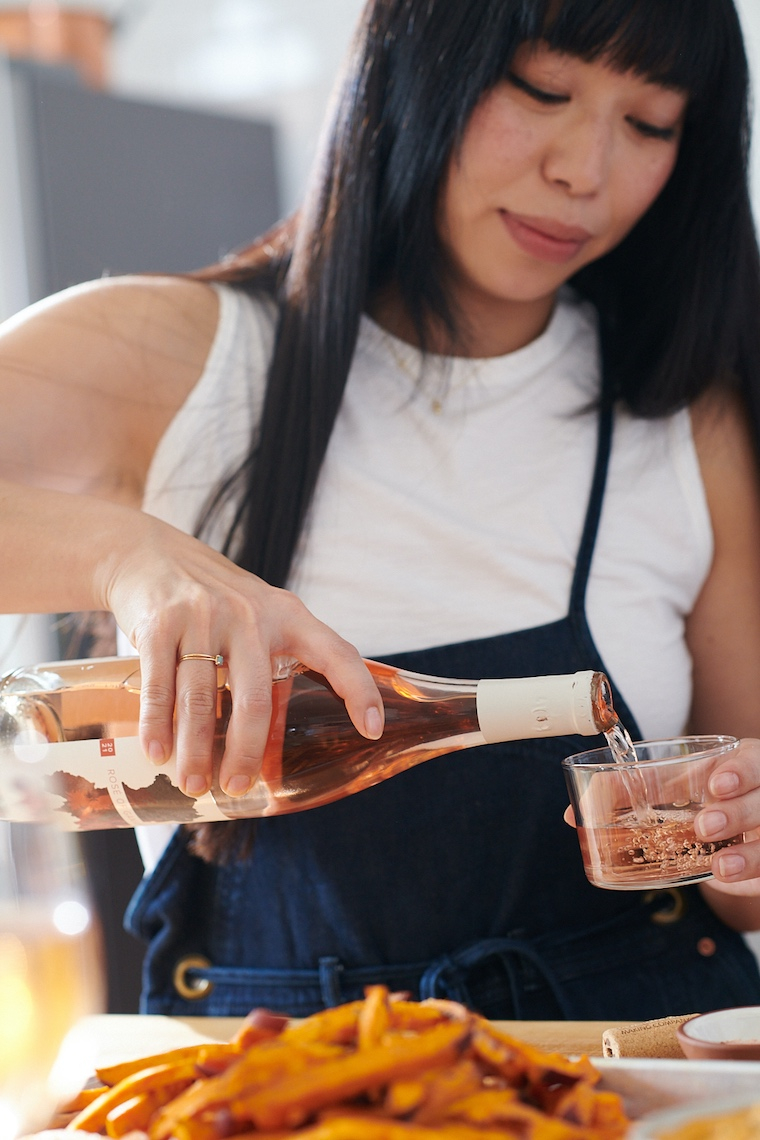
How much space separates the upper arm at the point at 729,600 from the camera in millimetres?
1174

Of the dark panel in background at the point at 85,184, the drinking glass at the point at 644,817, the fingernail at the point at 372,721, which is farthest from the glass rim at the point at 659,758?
the dark panel in background at the point at 85,184

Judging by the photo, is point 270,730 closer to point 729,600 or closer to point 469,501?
point 469,501

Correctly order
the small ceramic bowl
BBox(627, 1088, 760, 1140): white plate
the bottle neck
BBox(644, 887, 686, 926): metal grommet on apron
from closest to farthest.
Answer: BBox(627, 1088, 760, 1140): white plate
the small ceramic bowl
the bottle neck
BBox(644, 887, 686, 926): metal grommet on apron

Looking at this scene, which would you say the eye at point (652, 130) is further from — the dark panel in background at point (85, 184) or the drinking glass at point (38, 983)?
the dark panel in background at point (85, 184)

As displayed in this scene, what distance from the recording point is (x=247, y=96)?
11.1 ft

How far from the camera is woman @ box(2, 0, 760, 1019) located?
100 cm

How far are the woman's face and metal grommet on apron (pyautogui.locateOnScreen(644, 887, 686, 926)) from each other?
574 millimetres

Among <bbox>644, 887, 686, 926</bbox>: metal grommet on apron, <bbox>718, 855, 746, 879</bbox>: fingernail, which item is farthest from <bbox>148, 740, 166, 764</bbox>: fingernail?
<bbox>644, 887, 686, 926</bbox>: metal grommet on apron

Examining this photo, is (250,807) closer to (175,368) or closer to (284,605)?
(284,605)

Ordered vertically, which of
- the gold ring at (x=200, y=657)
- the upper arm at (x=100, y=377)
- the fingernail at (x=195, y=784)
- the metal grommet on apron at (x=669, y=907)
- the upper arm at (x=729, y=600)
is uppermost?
the upper arm at (x=100, y=377)

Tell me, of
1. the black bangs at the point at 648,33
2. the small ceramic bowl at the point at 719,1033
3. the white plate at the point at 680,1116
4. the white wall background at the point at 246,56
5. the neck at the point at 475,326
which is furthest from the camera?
the white wall background at the point at 246,56

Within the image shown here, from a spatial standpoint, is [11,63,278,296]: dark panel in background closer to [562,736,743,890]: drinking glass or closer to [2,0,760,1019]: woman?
[2,0,760,1019]: woman

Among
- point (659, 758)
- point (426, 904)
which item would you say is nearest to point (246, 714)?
point (659, 758)

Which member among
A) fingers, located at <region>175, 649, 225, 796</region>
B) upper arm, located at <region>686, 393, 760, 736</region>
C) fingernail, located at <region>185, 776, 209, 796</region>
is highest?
fingers, located at <region>175, 649, 225, 796</region>
